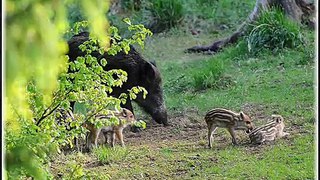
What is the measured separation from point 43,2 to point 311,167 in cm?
475

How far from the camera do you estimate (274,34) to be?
11578mm

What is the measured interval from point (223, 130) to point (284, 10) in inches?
211

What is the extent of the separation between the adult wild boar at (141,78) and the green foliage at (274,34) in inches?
133

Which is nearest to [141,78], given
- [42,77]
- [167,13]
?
[167,13]

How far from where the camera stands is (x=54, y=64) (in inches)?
56.1

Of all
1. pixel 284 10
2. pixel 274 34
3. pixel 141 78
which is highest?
pixel 284 10

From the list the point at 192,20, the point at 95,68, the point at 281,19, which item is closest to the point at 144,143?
the point at 95,68

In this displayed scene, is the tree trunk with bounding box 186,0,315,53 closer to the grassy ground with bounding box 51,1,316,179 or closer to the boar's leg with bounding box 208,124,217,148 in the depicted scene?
the grassy ground with bounding box 51,1,316,179

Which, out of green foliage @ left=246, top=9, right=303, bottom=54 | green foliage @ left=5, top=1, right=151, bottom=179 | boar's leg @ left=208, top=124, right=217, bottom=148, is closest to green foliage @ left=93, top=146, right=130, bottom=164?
boar's leg @ left=208, top=124, right=217, bottom=148

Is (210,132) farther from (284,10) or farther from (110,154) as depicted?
(284,10)

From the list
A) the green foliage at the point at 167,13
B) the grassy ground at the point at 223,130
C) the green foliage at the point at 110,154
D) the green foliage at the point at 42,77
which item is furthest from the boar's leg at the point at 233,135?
the green foliage at the point at 167,13

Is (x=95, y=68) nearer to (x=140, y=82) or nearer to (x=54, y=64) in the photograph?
(x=54, y=64)

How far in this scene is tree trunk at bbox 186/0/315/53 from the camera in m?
12.7

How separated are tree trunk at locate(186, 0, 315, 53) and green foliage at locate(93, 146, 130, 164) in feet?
20.9
